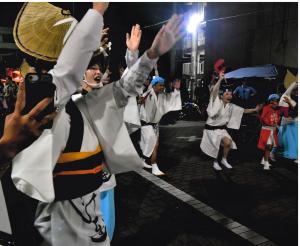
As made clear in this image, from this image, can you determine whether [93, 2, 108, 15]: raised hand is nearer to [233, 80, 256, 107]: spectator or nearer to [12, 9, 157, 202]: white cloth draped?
[12, 9, 157, 202]: white cloth draped

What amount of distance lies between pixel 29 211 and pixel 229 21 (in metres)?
22.3

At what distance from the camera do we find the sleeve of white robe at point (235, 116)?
7.25m

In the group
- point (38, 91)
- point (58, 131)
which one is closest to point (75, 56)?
point (38, 91)

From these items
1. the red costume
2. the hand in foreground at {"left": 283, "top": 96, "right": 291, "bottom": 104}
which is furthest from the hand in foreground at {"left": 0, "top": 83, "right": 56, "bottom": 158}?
the hand in foreground at {"left": 283, "top": 96, "right": 291, "bottom": 104}

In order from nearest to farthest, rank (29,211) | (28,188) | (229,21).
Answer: (28,188) → (29,211) → (229,21)

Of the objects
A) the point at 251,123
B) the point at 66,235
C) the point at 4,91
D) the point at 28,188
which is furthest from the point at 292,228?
the point at 4,91

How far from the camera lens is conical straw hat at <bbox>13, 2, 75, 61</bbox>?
6.42ft

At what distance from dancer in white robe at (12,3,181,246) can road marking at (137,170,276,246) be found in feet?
7.87

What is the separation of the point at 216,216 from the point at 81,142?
10.4ft

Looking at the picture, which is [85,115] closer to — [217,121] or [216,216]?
[216,216]

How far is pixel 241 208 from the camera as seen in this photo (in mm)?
4793

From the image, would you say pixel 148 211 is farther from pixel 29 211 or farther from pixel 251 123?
pixel 251 123

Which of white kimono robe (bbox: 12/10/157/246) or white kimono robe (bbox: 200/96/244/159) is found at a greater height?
white kimono robe (bbox: 12/10/157/246)

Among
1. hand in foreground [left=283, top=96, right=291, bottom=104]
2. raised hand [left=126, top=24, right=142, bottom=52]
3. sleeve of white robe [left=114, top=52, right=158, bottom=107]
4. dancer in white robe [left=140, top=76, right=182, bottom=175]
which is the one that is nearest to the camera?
sleeve of white robe [left=114, top=52, right=158, bottom=107]
